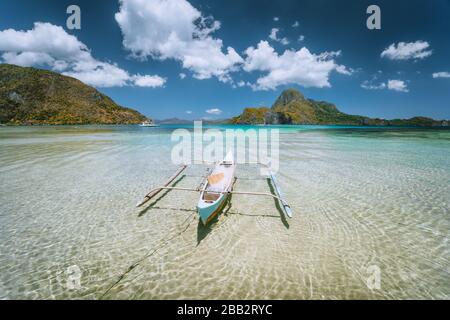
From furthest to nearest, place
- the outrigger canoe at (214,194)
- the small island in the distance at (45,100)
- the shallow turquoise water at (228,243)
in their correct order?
the small island in the distance at (45,100)
the outrigger canoe at (214,194)
the shallow turquoise water at (228,243)

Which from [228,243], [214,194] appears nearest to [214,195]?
[214,194]

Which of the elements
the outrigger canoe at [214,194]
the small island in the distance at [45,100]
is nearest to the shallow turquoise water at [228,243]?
the outrigger canoe at [214,194]

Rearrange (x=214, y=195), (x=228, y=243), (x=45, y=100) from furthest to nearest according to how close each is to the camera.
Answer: (x=45, y=100)
(x=214, y=195)
(x=228, y=243)

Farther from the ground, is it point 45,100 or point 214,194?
point 45,100

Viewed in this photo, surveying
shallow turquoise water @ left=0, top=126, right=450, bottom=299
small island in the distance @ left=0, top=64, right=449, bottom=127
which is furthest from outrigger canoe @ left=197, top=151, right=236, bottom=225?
small island in the distance @ left=0, top=64, right=449, bottom=127

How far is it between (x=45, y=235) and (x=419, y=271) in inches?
433

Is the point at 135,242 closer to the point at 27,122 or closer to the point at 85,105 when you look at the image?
the point at 27,122

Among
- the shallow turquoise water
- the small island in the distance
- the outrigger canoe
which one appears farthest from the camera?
the small island in the distance

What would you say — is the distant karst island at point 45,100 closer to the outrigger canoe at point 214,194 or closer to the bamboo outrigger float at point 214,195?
the bamboo outrigger float at point 214,195

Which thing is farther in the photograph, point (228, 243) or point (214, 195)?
point (214, 195)

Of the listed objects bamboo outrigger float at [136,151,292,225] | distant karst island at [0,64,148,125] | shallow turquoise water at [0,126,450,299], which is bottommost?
shallow turquoise water at [0,126,450,299]

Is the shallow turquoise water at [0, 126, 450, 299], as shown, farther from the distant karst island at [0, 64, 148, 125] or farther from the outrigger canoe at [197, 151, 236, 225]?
the distant karst island at [0, 64, 148, 125]

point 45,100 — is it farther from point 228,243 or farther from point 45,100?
point 228,243

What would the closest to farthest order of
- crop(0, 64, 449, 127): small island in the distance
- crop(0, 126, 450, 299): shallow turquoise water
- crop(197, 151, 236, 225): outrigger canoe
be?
crop(0, 126, 450, 299): shallow turquoise water < crop(197, 151, 236, 225): outrigger canoe < crop(0, 64, 449, 127): small island in the distance
